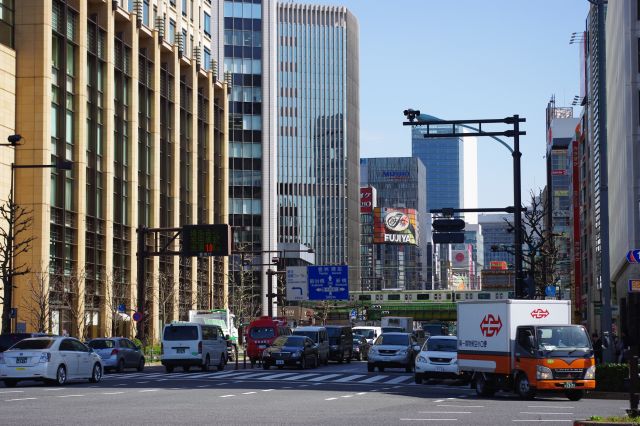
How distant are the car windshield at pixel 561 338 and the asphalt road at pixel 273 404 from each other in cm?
144

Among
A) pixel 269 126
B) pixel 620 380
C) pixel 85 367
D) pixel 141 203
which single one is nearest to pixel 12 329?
pixel 141 203

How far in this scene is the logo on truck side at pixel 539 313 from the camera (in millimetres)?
32906

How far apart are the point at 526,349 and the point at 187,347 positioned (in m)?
21.4

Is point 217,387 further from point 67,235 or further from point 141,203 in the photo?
point 141,203

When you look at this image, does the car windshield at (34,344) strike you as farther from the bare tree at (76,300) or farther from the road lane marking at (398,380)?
the bare tree at (76,300)

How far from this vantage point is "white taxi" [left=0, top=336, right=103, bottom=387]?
34.7 meters

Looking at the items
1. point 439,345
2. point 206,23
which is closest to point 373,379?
point 439,345

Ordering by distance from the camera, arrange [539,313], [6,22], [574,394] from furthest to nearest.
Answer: [6,22] → [539,313] → [574,394]

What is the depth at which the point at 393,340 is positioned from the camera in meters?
52.6

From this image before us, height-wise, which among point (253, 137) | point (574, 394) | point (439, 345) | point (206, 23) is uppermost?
point (206, 23)

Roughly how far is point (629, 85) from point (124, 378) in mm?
34513

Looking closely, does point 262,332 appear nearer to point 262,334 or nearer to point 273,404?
point 262,334

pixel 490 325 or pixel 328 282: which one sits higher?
pixel 328 282

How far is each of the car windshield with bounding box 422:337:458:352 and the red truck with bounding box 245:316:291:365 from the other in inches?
818
